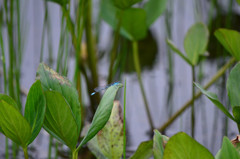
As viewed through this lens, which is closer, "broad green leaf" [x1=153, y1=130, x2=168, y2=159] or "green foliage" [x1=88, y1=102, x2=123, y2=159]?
"broad green leaf" [x1=153, y1=130, x2=168, y2=159]

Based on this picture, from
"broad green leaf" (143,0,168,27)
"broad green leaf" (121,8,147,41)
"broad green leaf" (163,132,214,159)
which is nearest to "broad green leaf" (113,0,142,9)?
"broad green leaf" (121,8,147,41)

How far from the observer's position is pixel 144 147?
0.70 meters

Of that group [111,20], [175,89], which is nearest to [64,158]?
[111,20]

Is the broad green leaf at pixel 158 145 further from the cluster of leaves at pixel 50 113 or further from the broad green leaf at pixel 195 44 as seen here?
the broad green leaf at pixel 195 44

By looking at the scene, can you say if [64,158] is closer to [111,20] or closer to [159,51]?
[111,20]

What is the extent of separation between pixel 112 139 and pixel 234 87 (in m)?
0.23

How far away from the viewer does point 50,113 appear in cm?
58

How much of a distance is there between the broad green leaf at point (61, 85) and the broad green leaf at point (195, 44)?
46 centimetres

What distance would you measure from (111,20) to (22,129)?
2.67 feet

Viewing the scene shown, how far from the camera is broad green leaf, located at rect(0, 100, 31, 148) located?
54cm

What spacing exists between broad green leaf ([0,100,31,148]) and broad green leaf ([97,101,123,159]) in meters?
0.16

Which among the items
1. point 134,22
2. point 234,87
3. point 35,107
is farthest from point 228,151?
Answer: point 134,22

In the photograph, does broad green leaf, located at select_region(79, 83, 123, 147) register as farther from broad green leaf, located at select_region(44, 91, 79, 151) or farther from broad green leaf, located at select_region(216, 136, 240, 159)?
broad green leaf, located at select_region(216, 136, 240, 159)

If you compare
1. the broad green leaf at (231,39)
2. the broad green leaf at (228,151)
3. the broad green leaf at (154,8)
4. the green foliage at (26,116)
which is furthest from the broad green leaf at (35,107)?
the broad green leaf at (154,8)
